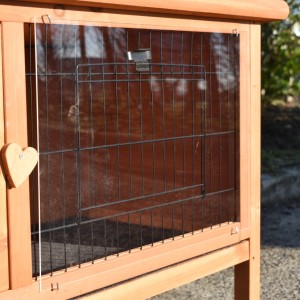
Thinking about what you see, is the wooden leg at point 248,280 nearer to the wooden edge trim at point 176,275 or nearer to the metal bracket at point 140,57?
the wooden edge trim at point 176,275

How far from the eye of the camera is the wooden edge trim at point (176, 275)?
7.07 feet

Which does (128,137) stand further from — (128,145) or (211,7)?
(211,7)

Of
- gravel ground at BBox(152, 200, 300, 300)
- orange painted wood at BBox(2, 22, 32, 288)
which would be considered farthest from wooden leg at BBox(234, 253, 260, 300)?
orange painted wood at BBox(2, 22, 32, 288)

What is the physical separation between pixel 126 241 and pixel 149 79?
0.56 m

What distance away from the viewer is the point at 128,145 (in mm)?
2393

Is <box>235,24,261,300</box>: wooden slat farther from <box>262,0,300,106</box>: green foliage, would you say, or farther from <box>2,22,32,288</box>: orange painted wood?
<box>262,0,300,106</box>: green foliage

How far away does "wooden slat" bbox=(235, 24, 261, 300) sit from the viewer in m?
2.58

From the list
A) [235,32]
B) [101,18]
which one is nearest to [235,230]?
[235,32]

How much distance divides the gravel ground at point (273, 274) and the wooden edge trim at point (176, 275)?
85cm

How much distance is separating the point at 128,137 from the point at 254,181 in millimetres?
557

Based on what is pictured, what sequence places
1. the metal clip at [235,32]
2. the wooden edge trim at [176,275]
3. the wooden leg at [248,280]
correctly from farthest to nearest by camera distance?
the wooden leg at [248,280], the metal clip at [235,32], the wooden edge trim at [176,275]

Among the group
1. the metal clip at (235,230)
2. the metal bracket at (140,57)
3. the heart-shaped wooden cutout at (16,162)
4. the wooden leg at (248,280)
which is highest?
the metal bracket at (140,57)

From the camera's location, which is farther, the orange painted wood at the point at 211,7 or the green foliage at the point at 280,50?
the green foliage at the point at 280,50

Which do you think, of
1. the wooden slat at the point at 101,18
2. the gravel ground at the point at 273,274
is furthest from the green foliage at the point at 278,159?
the wooden slat at the point at 101,18
